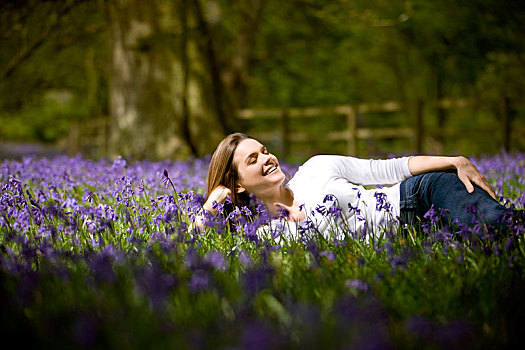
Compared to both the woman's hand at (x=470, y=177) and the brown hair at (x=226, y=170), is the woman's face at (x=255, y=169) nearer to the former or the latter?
the brown hair at (x=226, y=170)

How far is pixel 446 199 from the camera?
3.49 meters

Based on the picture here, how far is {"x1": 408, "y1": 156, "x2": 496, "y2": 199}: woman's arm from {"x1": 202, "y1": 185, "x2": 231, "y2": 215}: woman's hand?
4.15 ft

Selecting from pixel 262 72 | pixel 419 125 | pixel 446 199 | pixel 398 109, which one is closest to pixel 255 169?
pixel 446 199

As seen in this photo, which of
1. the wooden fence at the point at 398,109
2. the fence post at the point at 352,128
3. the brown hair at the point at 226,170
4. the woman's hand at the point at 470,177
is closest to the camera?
the woman's hand at the point at 470,177

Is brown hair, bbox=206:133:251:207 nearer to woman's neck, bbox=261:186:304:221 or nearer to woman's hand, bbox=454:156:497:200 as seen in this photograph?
woman's neck, bbox=261:186:304:221

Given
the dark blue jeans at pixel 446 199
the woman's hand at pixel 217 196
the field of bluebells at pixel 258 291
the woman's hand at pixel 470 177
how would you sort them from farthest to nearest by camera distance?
the woman's hand at pixel 217 196, the woman's hand at pixel 470 177, the dark blue jeans at pixel 446 199, the field of bluebells at pixel 258 291

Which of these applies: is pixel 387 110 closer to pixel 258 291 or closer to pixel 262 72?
pixel 262 72

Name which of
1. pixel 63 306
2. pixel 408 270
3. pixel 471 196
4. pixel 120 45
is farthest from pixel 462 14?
pixel 63 306

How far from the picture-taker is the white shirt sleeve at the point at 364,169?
3.84 m

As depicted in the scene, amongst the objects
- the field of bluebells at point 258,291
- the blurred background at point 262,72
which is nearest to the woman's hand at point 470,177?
the field of bluebells at point 258,291

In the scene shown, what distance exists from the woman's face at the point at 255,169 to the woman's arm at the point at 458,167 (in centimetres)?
92

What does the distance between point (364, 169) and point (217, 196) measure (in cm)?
106

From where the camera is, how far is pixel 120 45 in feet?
33.1

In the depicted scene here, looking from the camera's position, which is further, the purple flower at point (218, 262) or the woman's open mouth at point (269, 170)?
Result: the woman's open mouth at point (269, 170)
